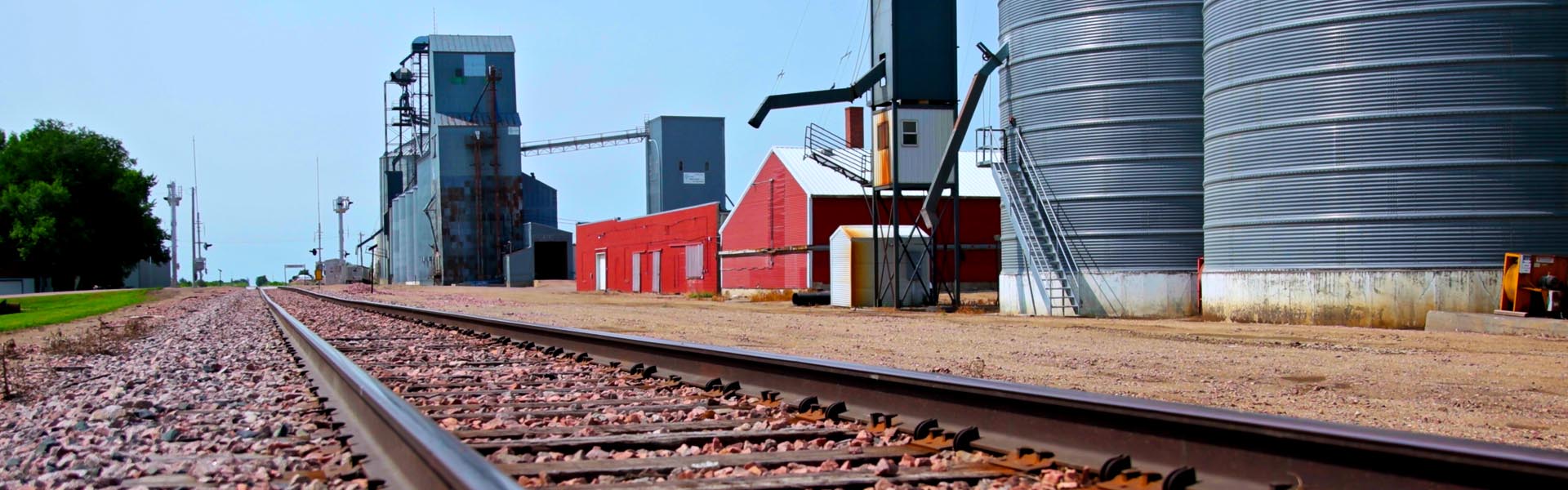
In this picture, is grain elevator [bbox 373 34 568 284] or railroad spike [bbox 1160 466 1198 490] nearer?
railroad spike [bbox 1160 466 1198 490]

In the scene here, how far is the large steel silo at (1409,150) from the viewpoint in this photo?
18562 mm

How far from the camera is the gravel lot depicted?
5121 mm

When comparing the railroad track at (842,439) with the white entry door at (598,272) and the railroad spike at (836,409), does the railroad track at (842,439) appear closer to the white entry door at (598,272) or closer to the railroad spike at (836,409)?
the railroad spike at (836,409)

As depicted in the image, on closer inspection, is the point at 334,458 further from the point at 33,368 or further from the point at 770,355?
the point at 33,368

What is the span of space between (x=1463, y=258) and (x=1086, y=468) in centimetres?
1643

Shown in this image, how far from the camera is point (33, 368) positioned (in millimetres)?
12031

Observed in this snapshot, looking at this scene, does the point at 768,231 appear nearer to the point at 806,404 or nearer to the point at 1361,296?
the point at 1361,296

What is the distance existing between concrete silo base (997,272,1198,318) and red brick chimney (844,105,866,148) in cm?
1917

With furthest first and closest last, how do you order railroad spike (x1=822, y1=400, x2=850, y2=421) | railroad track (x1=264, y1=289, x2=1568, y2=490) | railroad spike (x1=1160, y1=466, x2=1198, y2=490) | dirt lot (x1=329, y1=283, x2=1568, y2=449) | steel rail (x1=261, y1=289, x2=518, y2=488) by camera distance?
dirt lot (x1=329, y1=283, x2=1568, y2=449)
railroad spike (x1=822, y1=400, x2=850, y2=421)
railroad spike (x1=1160, y1=466, x2=1198, y2=490)
railroad track (x1=264, y1=289, x2=1568, y2=490)
steel rail (x1=261, y1=289, x2=518, y2=488)

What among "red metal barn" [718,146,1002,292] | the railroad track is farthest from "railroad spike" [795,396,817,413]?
"red metal barn" [718,146,1002,292]

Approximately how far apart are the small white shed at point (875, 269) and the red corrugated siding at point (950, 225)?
8389mm

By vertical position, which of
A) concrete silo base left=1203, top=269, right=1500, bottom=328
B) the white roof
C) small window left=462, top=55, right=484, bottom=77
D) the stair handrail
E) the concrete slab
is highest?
small window left=462, top=55, right=484, bottom=77

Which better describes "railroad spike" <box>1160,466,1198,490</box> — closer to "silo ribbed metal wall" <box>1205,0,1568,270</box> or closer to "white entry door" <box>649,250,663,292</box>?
"silo ribbed metal wall" <box>1205,0,1568,270</box>

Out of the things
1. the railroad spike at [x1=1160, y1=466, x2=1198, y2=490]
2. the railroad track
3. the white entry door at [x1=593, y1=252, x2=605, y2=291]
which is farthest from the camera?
the white entry door at [x1=593, y1=252, x2=605, y2=291]
